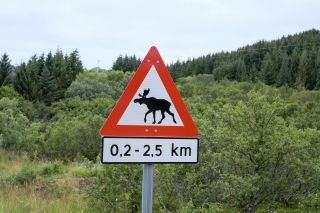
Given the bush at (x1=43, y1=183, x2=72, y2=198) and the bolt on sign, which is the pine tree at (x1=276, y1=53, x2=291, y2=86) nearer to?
the bush at (x1=43, y1=183, x2=72, y2=198)

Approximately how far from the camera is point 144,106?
Answer: 3.42 metres

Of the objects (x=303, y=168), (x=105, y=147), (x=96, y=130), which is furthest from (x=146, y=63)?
(x=96, y=130)

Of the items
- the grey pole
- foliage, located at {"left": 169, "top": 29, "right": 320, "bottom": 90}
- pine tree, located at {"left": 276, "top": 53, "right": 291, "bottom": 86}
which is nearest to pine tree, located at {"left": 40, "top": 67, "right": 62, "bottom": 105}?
foliage, located at {"left": 169, "top": 29, "right": 320, "bottom": 90}

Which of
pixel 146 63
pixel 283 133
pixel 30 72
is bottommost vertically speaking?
pixel 283 133

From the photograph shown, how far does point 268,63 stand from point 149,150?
345 ft

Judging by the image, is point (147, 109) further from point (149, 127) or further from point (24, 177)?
point (24, 177)

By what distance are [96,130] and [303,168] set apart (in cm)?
1255

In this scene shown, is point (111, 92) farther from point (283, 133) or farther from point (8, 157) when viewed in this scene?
point (283, 133)

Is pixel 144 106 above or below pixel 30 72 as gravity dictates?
below

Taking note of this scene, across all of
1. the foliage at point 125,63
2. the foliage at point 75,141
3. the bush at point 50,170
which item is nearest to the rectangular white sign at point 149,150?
the bush at point 50,170

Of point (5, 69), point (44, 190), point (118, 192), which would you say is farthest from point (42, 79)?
point (118, 192)

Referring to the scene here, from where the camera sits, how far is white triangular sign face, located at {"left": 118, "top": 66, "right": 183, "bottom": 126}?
11.2ft

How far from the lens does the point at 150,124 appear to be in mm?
3434

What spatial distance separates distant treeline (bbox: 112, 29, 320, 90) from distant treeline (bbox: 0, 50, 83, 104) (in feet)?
143
